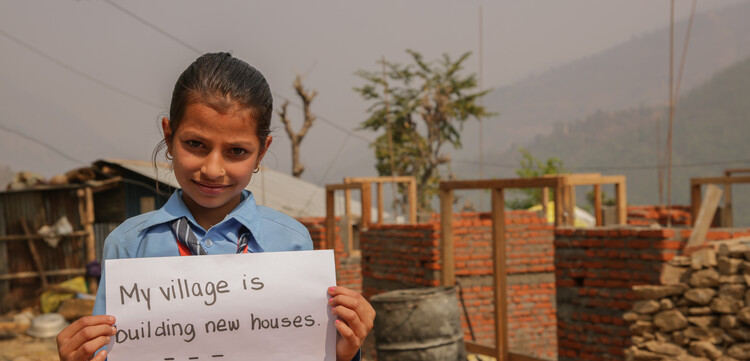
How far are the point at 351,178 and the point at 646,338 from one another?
27.0 ft

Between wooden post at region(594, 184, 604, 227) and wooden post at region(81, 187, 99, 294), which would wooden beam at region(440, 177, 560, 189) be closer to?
wooden post at region(594, 184, 604, 227)

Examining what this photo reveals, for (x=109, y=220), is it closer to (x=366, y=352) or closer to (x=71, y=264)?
(x=71, y=264)

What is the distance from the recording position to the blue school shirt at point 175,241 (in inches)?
64.4

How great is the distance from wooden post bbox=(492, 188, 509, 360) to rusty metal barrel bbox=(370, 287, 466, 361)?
1.02 m

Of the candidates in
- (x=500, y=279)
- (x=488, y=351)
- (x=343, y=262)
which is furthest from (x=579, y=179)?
(x=343, y=262)

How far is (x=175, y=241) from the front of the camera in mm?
1662

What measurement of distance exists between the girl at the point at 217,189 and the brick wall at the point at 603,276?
17.8 ft

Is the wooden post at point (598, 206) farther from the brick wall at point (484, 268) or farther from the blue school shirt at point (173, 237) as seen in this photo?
the blue school shirt at point (173, 237)

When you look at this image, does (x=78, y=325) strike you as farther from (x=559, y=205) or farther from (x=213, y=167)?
(x=559, y=205)

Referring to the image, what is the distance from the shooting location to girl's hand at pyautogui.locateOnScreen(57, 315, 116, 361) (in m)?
1.47

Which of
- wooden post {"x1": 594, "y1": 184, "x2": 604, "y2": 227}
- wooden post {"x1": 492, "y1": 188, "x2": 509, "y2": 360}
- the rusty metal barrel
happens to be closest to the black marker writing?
the rusty metal barrel

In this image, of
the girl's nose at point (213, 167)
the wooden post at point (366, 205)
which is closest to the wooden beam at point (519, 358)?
the wooden post at point (366, 205)

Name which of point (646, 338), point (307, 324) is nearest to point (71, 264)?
point (646, 338)

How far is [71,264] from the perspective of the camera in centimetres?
1673
